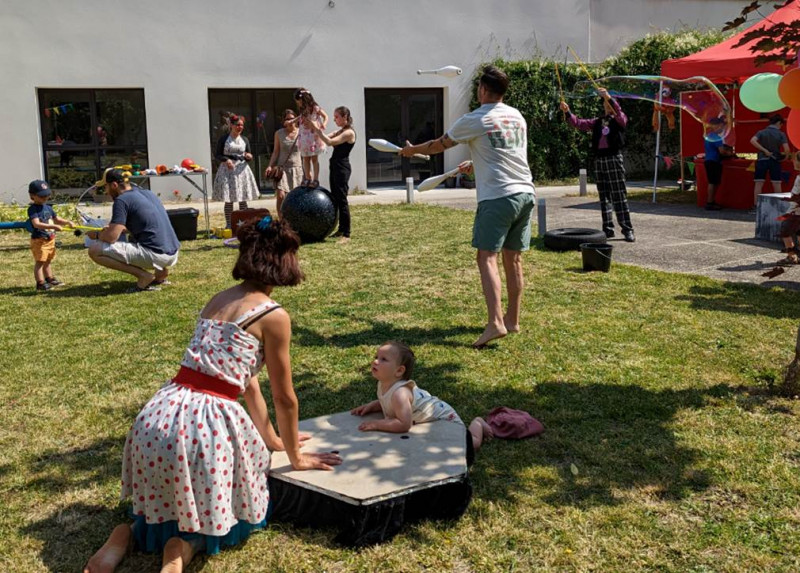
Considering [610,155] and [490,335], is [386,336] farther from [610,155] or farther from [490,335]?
[610,155]

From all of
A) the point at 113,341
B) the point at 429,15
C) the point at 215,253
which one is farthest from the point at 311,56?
the point at 113,341

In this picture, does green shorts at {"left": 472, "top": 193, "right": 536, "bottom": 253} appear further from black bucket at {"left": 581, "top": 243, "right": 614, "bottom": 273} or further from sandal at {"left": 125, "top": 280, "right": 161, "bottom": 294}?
sandal at {"left": 125, "top": 280, "right": 161, "bottom": 294}

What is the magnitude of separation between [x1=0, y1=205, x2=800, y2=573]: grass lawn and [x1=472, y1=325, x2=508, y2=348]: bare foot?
0.30 ft

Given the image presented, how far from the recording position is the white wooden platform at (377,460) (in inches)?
135

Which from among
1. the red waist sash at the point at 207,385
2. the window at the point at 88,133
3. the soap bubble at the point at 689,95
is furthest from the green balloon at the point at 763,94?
the window at the point at 88,133

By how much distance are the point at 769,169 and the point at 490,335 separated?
9.49 metres

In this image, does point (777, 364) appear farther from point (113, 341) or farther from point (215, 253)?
point (215, 253)

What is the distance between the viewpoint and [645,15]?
22.5 m

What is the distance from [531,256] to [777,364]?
14.4 ft

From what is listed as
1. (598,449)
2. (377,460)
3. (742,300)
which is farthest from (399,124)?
(377,460)

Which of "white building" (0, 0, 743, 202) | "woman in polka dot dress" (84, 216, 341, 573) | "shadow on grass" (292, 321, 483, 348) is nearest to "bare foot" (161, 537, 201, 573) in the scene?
"woman in polka dot dress" (84, 216, 341, 573)

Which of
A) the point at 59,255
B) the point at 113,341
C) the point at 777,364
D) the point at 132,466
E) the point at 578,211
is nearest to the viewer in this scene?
the point at 132,466

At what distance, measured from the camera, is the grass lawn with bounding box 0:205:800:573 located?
3.33 m

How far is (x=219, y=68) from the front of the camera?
17609 millimetres
